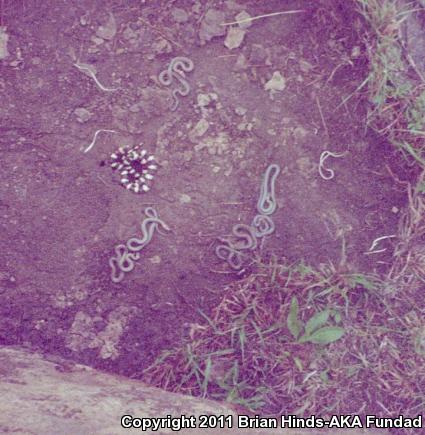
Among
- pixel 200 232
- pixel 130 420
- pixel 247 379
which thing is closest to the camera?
pixel 130 420

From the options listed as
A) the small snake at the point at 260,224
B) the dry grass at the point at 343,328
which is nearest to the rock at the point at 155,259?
the dry grass at the point at 343,328

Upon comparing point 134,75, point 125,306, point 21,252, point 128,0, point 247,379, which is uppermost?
point 128,0

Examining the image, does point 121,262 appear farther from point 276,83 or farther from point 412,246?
point 412,246

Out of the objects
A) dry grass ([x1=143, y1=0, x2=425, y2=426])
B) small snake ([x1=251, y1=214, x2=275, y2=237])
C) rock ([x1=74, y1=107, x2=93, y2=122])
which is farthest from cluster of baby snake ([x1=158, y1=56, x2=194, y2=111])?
dry grass ([x1=143, y1=0, x2=425, y2=426])

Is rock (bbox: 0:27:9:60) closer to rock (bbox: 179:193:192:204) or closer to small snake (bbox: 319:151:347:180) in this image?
rock (bbox: 179:193:192:204)

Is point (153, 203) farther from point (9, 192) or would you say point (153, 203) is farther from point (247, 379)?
point (247, 379)

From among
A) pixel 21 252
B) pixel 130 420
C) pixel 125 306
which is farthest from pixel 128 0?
pixel 130 420
